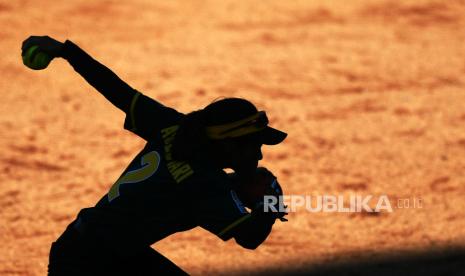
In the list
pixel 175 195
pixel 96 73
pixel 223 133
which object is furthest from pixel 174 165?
pixel 96 73

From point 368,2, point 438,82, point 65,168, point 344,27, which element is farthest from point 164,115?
point 368,2

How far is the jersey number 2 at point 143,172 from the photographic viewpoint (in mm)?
4242

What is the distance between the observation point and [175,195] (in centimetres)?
412

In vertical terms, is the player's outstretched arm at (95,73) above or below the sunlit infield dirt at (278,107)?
below

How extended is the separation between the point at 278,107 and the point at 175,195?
5203 millimetres

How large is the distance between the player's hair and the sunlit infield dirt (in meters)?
2.51

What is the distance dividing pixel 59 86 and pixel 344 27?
3473 mm

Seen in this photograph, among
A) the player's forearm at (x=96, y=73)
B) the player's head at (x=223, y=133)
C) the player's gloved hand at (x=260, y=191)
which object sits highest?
the player's forearm at (x=96, y=73)

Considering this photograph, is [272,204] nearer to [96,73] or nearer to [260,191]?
[260,191]

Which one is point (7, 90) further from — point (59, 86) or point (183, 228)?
point (183, 228)

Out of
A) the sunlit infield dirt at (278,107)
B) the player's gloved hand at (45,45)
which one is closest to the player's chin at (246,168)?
the player's gloved hand at (45,45)

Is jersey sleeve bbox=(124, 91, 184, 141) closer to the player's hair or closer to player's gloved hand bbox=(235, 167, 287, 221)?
the player's hair

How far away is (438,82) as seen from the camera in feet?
32.1

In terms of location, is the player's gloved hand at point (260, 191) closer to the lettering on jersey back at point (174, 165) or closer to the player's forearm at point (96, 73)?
the lettering on jersey back at point (174, 165)
